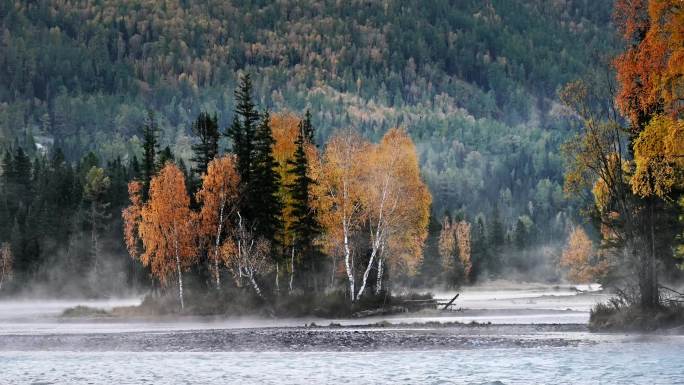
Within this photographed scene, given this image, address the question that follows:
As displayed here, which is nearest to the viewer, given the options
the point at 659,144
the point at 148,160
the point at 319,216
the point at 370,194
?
the point at 659,144

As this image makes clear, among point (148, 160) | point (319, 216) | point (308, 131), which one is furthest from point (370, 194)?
point (148, 160)

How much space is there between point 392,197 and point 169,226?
61.9 feet

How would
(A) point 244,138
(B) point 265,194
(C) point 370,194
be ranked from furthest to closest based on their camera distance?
(A) point 244,138
(B) point 265,194
(C) point 370,194

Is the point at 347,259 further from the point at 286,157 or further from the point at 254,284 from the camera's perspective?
the point at 286,157

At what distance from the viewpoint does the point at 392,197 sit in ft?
212

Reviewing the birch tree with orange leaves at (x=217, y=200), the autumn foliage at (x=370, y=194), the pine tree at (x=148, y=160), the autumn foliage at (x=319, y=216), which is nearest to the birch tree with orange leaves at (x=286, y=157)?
the autumn foliage at (x=319, y=216)

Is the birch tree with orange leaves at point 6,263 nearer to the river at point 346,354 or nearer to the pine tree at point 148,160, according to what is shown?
the pine tree at point 148,160

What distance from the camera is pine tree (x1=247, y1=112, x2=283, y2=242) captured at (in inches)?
2869

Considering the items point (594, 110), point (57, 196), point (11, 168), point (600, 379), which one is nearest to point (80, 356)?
point (600, 379)

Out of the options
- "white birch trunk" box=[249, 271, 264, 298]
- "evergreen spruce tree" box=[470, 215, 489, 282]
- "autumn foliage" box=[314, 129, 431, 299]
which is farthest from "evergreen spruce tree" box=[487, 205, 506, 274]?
"autumn foliage" box=[314, 129, 431, 299]

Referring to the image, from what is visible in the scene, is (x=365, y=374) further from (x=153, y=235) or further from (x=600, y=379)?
(x=153, y=235)

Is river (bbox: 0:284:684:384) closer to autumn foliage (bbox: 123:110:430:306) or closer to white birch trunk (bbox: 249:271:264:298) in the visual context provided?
autumn foliage (bbox: 123:110:430:306)

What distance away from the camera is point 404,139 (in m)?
65.9

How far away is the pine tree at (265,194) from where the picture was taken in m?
72.9
